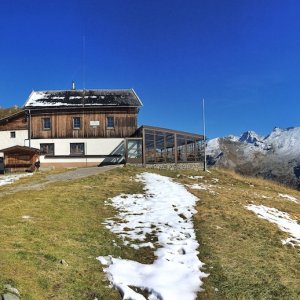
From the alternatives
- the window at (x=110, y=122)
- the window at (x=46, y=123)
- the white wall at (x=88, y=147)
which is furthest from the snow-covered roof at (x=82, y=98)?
the white wall at (x=88, y=147)

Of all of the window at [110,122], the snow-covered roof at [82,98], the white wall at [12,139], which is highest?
the snow-covered roof at [82,98]

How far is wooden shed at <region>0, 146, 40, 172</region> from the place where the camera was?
3688 centimetres

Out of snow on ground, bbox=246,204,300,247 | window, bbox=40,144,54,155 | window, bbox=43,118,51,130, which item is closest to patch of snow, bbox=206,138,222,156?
window, bbox=43,118,51,130

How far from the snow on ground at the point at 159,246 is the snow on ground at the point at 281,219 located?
125 inches

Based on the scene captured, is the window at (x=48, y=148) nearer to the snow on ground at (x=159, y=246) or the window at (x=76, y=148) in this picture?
the window at (x=76, y=148)

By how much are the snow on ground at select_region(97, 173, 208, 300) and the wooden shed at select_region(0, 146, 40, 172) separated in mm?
19810

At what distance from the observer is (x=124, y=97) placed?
47.4 metres

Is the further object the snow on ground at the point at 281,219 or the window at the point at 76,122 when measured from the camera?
the window at the point at 76,122

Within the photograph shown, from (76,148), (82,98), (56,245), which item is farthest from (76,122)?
(56,245)

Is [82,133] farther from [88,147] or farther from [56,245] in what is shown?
[56,245]

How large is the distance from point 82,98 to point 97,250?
125ft

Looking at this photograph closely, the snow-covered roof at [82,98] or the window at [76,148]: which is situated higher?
the snow-covered roof at [82,98]

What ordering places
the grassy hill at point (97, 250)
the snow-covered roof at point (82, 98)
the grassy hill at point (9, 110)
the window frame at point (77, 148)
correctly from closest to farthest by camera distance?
the grassy hill at point (97, 250)
the window frame at point (77, 148)
the snow-covered roof at point (82, 98)
the grassy hill at point (9, 110)

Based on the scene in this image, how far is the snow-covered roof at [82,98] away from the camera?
4581 centimetres
